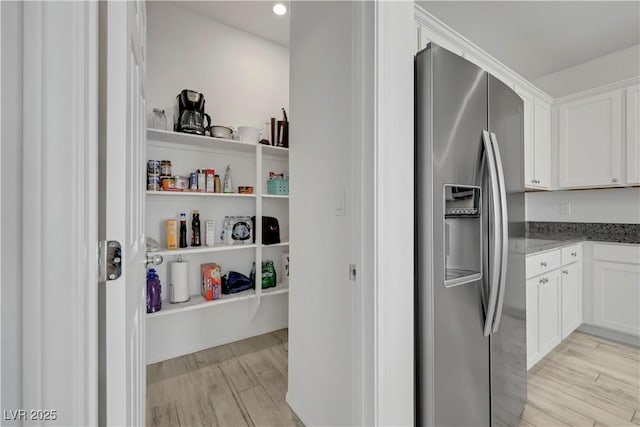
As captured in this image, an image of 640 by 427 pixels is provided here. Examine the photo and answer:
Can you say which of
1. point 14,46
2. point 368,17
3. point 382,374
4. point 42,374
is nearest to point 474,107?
point 368,17

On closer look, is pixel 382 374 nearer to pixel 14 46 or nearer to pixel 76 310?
pixel 76 310

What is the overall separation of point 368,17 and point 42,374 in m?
1.29

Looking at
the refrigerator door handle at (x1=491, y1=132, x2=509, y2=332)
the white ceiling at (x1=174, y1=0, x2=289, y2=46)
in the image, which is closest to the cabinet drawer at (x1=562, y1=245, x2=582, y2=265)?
the refrigerator door handle at (x1=491, y1=132, x2=509, y2=332)

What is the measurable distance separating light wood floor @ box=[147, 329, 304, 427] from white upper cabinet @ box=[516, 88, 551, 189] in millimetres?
2776

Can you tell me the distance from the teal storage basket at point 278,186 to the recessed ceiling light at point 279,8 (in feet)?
4.45

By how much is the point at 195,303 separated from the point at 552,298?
108 inches

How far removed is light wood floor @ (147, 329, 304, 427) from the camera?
5.27 feet

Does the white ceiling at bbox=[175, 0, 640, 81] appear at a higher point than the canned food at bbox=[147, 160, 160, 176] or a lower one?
higher

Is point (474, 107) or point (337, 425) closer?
point (474, 107)

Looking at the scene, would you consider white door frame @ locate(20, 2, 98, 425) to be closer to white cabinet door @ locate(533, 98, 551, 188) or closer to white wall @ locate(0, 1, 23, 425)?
white wall @ locate(0, 1, 23, 425)

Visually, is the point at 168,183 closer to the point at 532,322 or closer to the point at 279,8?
the point at 279,8

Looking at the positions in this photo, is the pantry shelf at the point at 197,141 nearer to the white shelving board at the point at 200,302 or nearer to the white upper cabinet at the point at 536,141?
the white shelving board at the point at 200,302

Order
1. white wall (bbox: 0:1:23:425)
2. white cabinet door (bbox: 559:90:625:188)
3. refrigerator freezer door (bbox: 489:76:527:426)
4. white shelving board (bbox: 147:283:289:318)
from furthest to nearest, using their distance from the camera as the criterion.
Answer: white cabinet door (bbox: 559:90:625:188), white shelving board (bbox: 147:283:289:318), refrigerator freezer door (bbox: 489:76:527:426), white wall (bbox: 0:1:23:425)

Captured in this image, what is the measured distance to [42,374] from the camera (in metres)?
0.49
